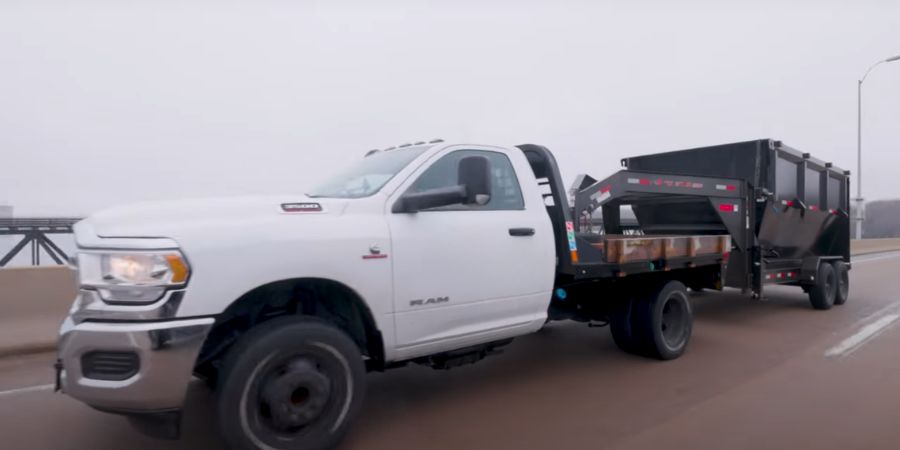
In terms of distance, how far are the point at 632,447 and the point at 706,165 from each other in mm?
6374

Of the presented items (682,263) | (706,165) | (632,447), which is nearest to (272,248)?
(632,447)

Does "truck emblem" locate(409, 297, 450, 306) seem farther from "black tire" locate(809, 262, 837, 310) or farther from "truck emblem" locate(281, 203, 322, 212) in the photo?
"black tire" locate(809, 262, 837, 310)

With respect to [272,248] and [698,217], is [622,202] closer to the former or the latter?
[698,217]

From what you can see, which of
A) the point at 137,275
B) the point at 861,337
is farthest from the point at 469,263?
the point at 861,337

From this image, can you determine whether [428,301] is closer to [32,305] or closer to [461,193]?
[461,193]

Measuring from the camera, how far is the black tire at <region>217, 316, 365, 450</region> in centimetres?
287

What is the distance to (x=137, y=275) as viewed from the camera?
8.84 ft

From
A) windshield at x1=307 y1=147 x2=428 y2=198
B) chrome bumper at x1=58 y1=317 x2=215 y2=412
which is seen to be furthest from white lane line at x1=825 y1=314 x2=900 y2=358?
chrome bumper at x1=58 y1=317 x2=215 y2=412

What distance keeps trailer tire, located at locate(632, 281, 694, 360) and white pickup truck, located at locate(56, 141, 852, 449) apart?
0.83 metres

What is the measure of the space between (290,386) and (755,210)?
7072 millimetres

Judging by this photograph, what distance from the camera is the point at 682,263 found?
5625 mm

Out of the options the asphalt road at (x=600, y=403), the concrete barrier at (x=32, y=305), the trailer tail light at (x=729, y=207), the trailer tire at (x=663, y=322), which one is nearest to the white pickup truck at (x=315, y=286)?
the asphalt road at (x=600, y=403)

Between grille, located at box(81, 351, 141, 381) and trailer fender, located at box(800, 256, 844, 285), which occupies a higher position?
grille, located at box(81, 351, 141, 381)

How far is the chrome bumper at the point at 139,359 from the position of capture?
263 cm
